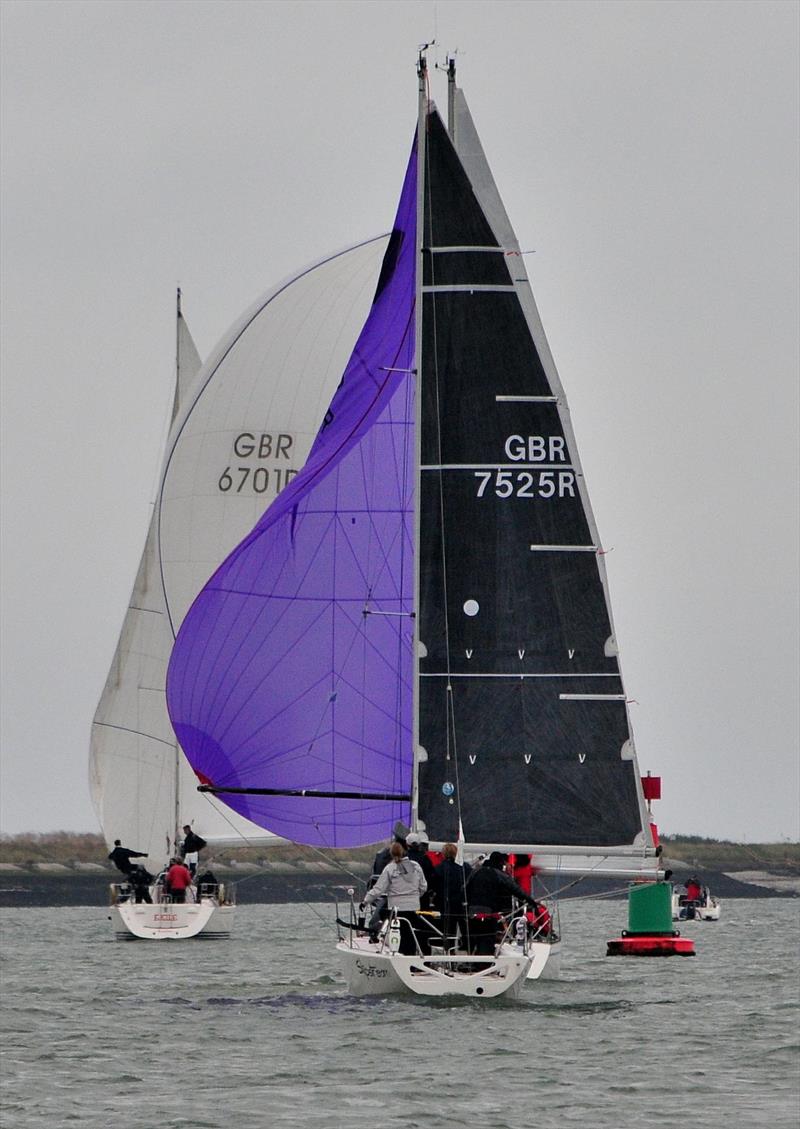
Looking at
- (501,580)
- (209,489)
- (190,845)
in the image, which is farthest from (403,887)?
(209,489)

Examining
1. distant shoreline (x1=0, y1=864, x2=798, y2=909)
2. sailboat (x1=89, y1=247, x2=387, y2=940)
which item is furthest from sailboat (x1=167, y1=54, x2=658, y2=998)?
distant shoreline (x1=0, y1=864, x2=798, y2=909)

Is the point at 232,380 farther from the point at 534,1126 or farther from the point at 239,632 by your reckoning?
the point at 534,1126

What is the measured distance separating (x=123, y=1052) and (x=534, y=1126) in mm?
5384

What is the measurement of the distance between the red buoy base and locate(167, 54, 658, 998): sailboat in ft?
25.5

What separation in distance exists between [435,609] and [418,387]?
8.24 feet

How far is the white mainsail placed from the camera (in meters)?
37.8

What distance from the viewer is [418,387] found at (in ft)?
84.2

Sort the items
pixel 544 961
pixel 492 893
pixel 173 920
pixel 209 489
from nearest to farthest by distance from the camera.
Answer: pixel 492 893
pixel 544 961
pixel 173 920
pixel 209 489

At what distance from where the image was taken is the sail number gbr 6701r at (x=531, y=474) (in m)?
25.7

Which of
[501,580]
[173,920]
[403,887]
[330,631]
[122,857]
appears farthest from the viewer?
[122,857]

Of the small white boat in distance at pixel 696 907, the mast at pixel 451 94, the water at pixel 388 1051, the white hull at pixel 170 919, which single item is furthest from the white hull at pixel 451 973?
the small white boat in distance at pixel 696 907

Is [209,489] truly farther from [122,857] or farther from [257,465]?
[122,857]

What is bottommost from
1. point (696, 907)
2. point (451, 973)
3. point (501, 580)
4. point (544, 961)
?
point (451, 973)

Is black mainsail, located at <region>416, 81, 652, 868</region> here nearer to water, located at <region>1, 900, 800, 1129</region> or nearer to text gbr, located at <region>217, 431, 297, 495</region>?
water, located at <region>1, 900, 800, 1129</region>
